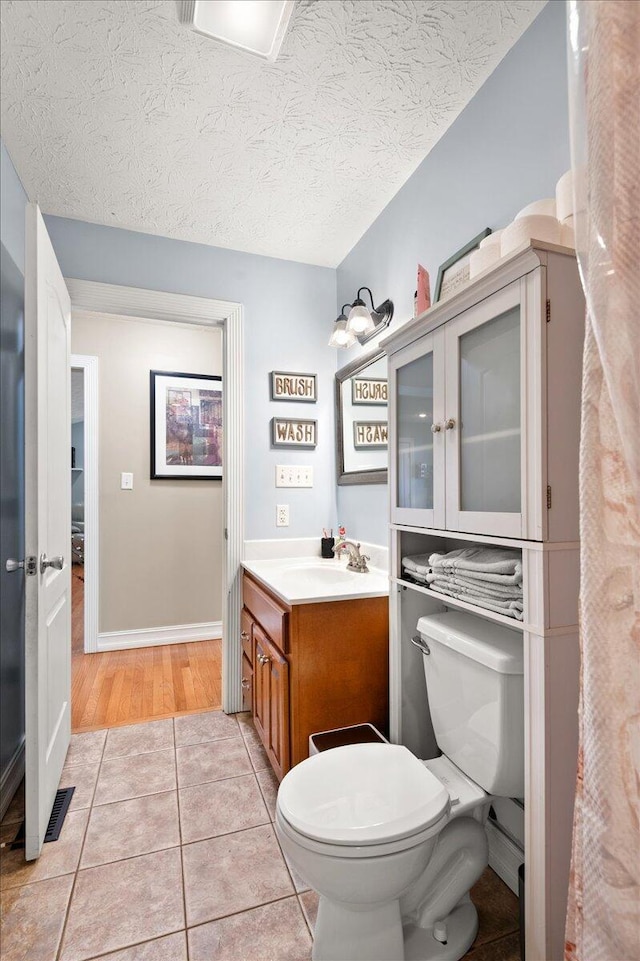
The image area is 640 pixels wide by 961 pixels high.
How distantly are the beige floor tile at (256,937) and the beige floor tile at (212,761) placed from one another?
0.62 m

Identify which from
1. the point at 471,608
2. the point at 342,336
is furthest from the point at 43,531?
the point at 342,336

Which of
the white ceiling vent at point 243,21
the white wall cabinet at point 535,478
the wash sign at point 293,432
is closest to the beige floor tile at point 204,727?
the wash sign at point 293,432

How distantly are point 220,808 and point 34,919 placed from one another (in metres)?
0.58

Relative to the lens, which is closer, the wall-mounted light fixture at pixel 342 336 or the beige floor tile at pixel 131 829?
the beige floor tile at pixel 131 829

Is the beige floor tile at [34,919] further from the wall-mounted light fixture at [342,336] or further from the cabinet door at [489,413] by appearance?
the wall-mounted light fixture at [342,336]

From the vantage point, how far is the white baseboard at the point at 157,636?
327cm

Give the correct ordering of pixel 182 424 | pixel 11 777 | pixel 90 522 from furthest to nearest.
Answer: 1. pixel 182 424
2. pixel 90 522
3. pixel 11 777

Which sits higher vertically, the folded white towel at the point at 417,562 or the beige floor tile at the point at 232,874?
the folded white towel at the point at 417,562

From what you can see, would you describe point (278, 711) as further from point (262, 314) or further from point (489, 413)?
point (262, 314)

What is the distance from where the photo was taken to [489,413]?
1079 mm

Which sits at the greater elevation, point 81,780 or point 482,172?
point 482,172

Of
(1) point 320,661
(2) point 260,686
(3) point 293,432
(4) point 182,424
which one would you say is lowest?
(2) point 260,686

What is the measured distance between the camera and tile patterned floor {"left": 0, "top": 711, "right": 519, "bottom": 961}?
115 cm


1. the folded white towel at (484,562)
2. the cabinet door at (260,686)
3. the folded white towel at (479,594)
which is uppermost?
the folded white towel at (484,562)
